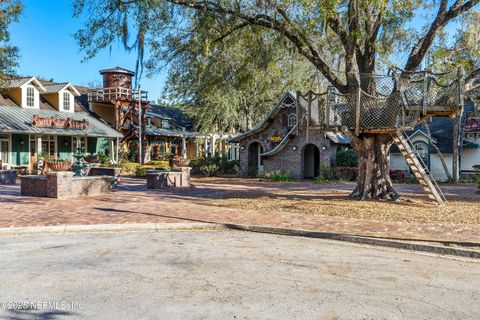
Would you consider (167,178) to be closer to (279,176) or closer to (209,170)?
(279,176)

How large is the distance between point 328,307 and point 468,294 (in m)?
1.88

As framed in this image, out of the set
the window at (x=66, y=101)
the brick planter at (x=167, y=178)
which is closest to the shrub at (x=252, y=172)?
the brick planter at (x=167, y=178)

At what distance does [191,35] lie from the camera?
1524cm

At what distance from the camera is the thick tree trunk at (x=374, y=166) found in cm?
1455

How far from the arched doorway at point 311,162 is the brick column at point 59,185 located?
736 inches

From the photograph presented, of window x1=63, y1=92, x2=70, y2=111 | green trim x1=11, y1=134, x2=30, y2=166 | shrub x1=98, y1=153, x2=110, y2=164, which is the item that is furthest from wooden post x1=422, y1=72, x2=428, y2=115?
window x1=63, y1=92, x2=70, y2=111

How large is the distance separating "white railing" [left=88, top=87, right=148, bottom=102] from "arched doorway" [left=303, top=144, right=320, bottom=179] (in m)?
15.6

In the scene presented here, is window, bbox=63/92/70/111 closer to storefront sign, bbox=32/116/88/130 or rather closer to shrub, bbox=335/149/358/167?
storefront sign, bbox=32/116/88/130

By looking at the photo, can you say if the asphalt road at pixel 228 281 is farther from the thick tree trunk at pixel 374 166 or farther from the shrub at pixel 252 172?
the shrub at pixel 252 172

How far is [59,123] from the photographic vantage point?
31266 mm

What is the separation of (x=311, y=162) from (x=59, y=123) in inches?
718

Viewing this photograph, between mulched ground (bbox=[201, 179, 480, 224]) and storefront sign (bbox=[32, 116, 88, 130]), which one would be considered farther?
storefront sign (bbox=[32, 116, 88, 130])

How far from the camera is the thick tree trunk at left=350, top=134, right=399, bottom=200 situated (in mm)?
14552

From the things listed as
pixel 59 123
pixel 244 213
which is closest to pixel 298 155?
pixel 59 123
